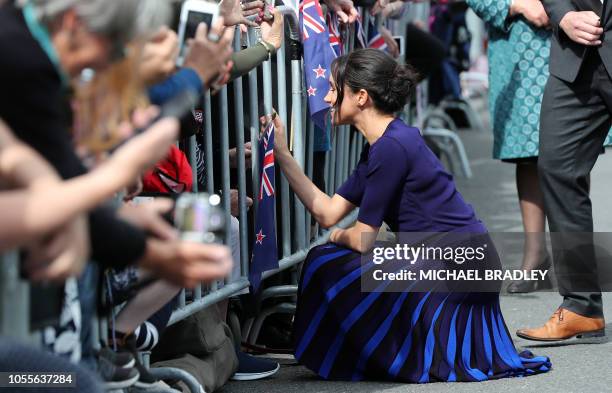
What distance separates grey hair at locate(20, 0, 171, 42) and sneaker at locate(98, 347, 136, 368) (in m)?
1.44

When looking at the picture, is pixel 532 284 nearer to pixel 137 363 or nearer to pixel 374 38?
pixel 374 38

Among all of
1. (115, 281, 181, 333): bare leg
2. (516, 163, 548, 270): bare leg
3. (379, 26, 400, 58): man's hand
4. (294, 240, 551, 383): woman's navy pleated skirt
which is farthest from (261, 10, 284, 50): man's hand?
(379, 26, 400, 58): man's hand

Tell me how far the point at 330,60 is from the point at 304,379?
1.30 m

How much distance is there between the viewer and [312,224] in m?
5.86

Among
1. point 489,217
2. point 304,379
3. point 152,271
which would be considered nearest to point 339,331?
point 304,379

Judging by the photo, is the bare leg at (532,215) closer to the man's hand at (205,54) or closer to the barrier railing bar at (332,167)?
the barrier railing bar at (332,167)

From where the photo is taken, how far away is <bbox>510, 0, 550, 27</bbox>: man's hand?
20.3 ft

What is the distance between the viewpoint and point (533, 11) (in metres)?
6.20

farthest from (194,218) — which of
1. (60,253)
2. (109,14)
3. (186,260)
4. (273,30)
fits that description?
(273,30)

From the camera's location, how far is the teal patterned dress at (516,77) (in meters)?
6.30

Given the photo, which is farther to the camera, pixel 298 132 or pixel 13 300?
pixel 298 132

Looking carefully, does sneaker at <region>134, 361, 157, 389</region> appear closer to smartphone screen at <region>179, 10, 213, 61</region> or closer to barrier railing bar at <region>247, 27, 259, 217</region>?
smartphone screen at <region>179, 10, 213, 61</region>

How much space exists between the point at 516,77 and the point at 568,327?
1.49m

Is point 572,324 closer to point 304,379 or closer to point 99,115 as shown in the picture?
point 304,379
